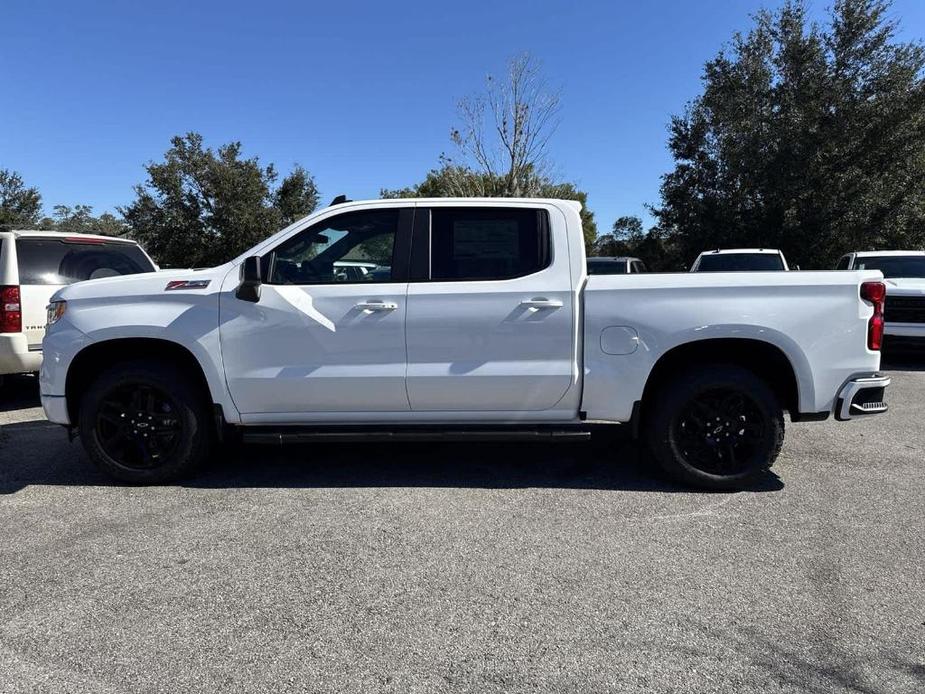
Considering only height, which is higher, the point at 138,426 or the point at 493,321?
the point at 493,321

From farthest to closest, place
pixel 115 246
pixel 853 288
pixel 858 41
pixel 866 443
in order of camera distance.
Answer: pixel 858 41, pixel 115 246, pixel 866 443, pixel 853 288

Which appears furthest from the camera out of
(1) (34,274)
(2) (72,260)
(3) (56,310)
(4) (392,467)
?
(2) (72,260)

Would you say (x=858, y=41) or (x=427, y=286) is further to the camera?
(x=858, y=41)

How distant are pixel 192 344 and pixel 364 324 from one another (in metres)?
1.20

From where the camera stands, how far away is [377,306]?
4570mm

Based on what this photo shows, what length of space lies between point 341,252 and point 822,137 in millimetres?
20870

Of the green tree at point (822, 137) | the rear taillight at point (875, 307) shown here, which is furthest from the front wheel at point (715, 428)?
the green tree at point (822, 137)

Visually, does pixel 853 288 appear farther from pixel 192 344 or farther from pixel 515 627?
pixel 192 344

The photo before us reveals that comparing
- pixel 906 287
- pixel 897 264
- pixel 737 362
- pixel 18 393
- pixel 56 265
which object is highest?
pixel 897 264

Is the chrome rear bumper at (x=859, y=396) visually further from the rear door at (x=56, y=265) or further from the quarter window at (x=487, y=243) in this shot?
the rear door at (x=56, y=265)

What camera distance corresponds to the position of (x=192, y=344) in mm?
4648

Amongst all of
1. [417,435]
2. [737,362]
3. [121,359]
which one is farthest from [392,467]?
[737,362]

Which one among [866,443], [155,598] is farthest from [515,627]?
[866,443]

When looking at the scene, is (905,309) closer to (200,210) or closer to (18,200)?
(200,210)
